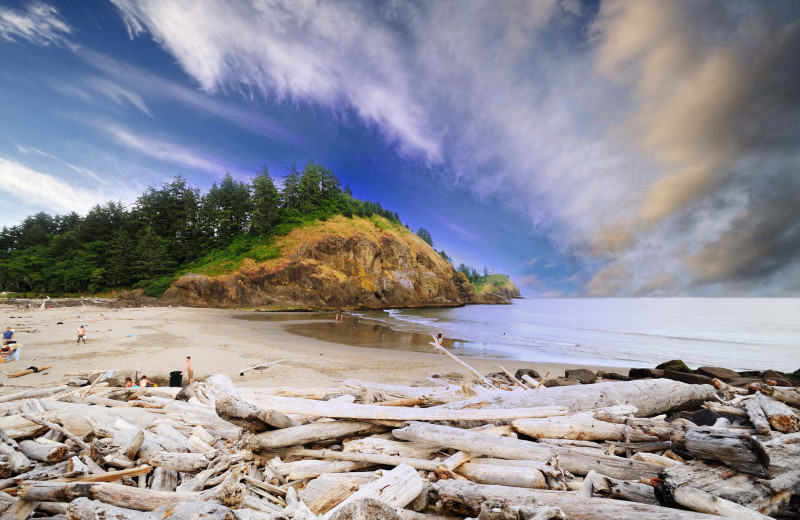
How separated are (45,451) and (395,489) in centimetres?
441

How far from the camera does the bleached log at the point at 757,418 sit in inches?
153

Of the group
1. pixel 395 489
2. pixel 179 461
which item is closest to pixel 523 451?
pixel 395 489

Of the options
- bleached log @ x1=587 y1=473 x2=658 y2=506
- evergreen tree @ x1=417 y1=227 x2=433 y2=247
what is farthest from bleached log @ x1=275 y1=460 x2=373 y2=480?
evergreen tree @ x1=417 y1=227 x2=433 y2=247

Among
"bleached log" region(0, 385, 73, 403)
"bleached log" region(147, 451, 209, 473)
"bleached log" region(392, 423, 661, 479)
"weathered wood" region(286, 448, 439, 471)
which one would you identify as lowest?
"bleached log" region(0, 385, 73, 403)

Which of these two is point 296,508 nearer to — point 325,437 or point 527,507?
point 325,437

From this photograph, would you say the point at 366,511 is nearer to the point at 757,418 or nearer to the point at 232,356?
the point at 757,418

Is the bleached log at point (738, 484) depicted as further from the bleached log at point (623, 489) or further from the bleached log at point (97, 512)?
the bleached log at point (97, 512)

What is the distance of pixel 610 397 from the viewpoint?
5.38 metres

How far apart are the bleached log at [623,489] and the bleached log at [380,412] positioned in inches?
53.8

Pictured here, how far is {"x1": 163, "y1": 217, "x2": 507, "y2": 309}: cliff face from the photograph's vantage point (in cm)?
4781

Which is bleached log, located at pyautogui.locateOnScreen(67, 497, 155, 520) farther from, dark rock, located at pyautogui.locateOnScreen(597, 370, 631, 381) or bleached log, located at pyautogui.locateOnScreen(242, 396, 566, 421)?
dark rock, located at pyautogui.locateOnScreen(597, 370, 631, 381)

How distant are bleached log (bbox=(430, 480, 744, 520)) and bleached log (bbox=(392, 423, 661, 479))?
60 cm

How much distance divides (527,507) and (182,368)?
560 inches

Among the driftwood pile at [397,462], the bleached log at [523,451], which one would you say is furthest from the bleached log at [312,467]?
the bleached log at [523,451]
